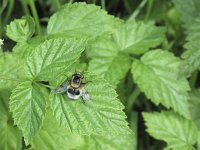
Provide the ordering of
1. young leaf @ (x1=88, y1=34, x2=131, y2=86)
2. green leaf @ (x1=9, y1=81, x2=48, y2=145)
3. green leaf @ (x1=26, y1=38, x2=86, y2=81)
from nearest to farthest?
1. green leaf @ (x1=9, y1=81, x2=48, y2=145)
2. green leaf @ (x1=26, y1=38, x2=86, y2=81)
3. young leaf @ (x1=88, y1=34, x2=131, y2=86)

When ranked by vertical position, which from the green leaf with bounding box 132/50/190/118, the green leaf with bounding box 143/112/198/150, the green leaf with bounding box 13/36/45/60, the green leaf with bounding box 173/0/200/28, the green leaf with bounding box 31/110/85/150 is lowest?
the green leaf with bounding box 143/112/198/150

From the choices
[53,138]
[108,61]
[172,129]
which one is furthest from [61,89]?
[172,129]

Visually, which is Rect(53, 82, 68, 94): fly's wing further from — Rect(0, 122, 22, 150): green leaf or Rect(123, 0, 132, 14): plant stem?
Rect(123, 0, 132, 14): plant stem

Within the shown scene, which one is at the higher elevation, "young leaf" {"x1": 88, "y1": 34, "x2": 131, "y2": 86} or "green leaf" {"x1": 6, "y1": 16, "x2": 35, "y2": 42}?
"green leaf" {"x1": 6, "y1": 16, "x2": 35, "y2": 42}

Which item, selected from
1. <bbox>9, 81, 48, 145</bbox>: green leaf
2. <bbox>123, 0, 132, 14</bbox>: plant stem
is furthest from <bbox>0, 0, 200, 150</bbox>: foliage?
<bbox>123, 0, 132, 14</bbox>: plant stem

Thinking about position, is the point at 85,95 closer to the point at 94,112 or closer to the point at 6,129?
the point at 94,112

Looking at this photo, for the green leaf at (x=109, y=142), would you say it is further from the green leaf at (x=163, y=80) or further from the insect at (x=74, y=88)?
the insect at (x=74, y=88)

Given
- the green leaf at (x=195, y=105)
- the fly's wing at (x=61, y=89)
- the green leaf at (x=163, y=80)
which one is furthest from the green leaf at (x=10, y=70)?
the green leaf at (x=195, y=105)
